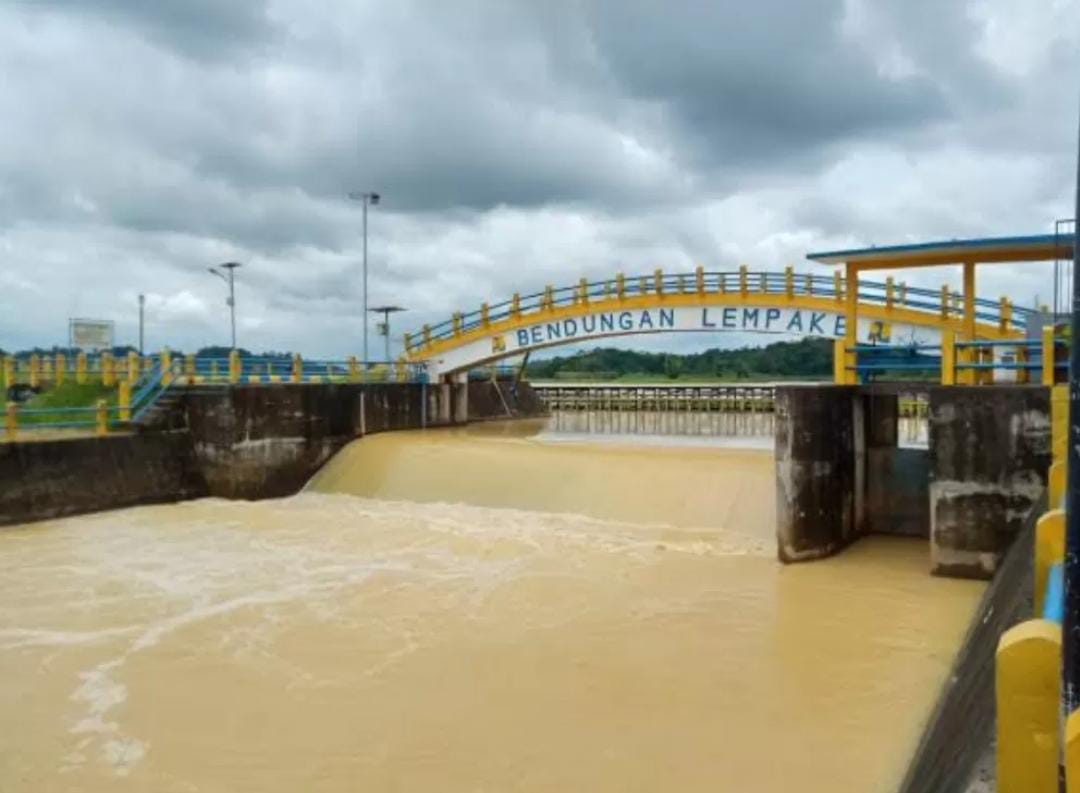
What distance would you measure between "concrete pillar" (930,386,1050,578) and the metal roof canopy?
2.84 metres

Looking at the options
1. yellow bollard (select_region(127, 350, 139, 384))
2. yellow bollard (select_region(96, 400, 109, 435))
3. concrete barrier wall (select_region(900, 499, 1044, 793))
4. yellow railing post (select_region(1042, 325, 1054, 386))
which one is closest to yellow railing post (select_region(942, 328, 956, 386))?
yellow railing post (select_region(1042, 325, 1054, 386))

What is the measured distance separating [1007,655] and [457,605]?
331 inches

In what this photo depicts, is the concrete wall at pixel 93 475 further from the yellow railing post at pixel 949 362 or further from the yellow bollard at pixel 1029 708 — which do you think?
the yellow bollard at pixel 1029 708

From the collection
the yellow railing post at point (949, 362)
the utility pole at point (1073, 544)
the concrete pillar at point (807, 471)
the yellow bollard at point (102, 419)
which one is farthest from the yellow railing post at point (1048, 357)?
the yellow bollard at point (102, 419)

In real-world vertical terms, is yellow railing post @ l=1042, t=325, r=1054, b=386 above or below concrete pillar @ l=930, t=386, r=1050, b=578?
above

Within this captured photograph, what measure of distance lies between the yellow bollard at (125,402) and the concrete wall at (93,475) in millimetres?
789

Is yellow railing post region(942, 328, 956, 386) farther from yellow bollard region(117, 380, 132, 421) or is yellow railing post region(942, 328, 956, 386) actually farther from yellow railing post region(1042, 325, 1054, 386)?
yellow bollard region(117, 380, 132, 421)

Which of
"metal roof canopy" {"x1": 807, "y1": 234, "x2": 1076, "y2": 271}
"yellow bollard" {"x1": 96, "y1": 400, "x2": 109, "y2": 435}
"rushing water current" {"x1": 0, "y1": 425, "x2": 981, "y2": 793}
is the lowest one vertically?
"rushing water current" {"x1": 0, "y1": 425, "x2": 981, "y2": 793}

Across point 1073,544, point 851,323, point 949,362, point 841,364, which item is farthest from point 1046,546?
point 851,323

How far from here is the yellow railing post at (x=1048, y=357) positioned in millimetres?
11500

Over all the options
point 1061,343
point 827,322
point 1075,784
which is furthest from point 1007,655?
point 827,322

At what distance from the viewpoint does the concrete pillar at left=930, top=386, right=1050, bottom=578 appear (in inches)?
448

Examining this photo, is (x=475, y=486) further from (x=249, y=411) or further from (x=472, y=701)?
(x=472, y=701)

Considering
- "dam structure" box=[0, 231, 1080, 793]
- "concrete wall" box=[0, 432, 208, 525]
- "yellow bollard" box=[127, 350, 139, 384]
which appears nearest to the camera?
"dam structure" box=[0, 231, 1080, 793]
